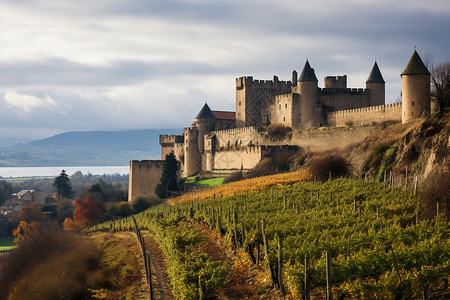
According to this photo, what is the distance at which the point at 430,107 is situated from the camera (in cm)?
3184

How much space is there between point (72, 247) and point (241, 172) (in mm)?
22185

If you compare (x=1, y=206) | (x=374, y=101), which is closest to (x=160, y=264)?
(x=374, y=101)

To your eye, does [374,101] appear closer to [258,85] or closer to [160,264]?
[258,85]

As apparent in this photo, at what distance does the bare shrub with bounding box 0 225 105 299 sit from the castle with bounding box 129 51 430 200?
62.2 feet

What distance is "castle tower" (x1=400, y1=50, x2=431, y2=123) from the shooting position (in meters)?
31.5

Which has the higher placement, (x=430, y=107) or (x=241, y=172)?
(x=430, y=107)

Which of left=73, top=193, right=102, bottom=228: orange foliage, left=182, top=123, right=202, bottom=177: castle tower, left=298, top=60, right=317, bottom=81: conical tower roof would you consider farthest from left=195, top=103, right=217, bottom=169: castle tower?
left=298, top=60, right=317, bottom=81: conical tower roof

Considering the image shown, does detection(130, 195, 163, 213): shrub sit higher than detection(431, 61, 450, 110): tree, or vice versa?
detection(431, 61, 450, 110): tree

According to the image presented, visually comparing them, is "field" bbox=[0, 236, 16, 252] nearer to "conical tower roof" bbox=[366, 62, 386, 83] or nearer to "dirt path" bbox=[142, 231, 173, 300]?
"dirt path" bbox=[142, 231, 173, 300]

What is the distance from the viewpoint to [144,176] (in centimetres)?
5503

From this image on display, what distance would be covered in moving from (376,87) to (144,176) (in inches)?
872

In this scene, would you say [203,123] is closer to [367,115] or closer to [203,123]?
[203,123]

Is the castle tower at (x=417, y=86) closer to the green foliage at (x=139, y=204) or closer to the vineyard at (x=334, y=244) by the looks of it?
the vineyard at (x=334, y=244)

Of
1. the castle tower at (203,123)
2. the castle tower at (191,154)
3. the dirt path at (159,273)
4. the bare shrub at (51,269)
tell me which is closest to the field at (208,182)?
the castle tower at (191,154)
